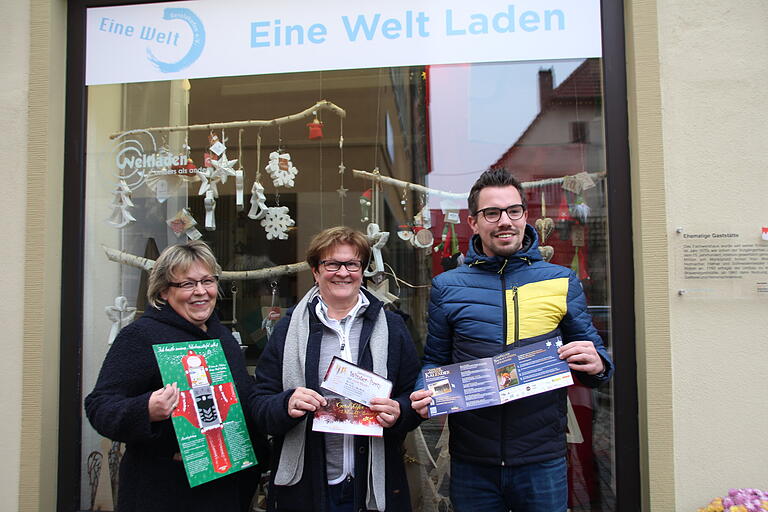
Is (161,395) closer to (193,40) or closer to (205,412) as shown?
(205,412)

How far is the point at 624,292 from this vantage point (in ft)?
8.94

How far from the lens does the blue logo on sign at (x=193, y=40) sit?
3186 mm

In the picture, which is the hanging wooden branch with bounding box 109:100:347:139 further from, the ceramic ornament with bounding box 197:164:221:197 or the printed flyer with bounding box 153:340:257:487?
the printed flyer with bounding box 153:340:257:487

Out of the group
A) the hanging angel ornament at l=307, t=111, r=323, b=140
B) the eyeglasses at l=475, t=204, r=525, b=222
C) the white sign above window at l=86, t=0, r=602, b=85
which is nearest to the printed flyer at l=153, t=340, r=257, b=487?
the eyeglasses at l=475, t=204, r=525, b=222

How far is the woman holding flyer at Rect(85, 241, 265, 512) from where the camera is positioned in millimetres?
1909

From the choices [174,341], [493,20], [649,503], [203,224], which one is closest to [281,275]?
[203,224]

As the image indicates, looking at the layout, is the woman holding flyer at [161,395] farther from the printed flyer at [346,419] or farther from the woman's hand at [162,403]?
the printed flyer at [346,419]

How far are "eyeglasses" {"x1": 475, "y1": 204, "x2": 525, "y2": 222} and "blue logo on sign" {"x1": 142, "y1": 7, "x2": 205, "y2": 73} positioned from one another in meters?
2.24

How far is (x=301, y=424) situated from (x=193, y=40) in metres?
2.51

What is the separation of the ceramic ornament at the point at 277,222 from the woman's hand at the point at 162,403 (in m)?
1.57

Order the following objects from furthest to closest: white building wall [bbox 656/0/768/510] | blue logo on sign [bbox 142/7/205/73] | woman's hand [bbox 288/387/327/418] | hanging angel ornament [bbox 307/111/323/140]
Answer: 1. hanging angel ornament [bbox 307/111/323/140]
2. blue logo on sign [bbox 142/7/205/73]
3. white building wall [bbox 656/0/768/510]
4. woman's hand [bbox 288/387/327/418]

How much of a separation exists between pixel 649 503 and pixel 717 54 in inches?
92.4

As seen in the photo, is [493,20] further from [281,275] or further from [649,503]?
[649,503]

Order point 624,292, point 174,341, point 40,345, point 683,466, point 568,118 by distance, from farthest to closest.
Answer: point 568,118 < point 40,345 < point 624,292 < point 683,466 < point 174,341
